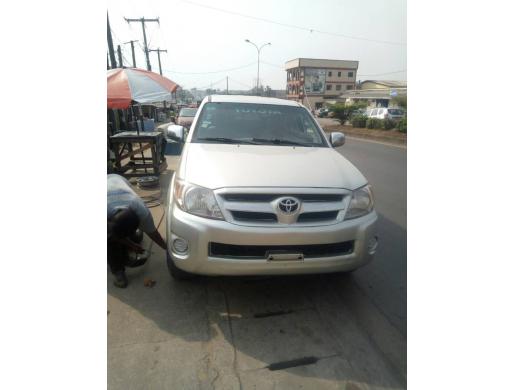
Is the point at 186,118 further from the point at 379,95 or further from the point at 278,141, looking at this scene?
the point at 379,95

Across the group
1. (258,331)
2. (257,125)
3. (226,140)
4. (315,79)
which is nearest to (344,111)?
(257,125)

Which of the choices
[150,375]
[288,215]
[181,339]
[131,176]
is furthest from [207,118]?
[131,176]

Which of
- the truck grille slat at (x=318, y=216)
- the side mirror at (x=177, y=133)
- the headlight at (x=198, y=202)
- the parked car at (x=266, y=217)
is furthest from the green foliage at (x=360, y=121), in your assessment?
the headlight at (x=198, y=202)

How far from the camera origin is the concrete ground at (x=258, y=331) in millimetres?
1917

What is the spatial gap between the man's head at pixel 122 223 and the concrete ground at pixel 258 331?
51cm

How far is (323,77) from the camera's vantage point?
6334cm

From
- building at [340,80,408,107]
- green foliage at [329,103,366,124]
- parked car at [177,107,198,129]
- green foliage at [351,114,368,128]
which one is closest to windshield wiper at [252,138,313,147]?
parked car at [177,107,198,129]

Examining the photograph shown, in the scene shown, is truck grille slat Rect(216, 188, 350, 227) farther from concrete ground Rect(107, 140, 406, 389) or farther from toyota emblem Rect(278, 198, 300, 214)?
concrete ground Rect(107, 140, 406, 389)

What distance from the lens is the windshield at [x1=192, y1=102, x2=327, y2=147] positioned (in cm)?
327

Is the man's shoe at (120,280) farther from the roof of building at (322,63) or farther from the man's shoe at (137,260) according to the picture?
the roof of building at (322,63)

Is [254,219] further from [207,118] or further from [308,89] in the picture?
[308,89]

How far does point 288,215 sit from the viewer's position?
2.17 m

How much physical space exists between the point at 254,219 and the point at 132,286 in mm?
1423

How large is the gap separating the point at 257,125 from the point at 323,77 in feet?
216
